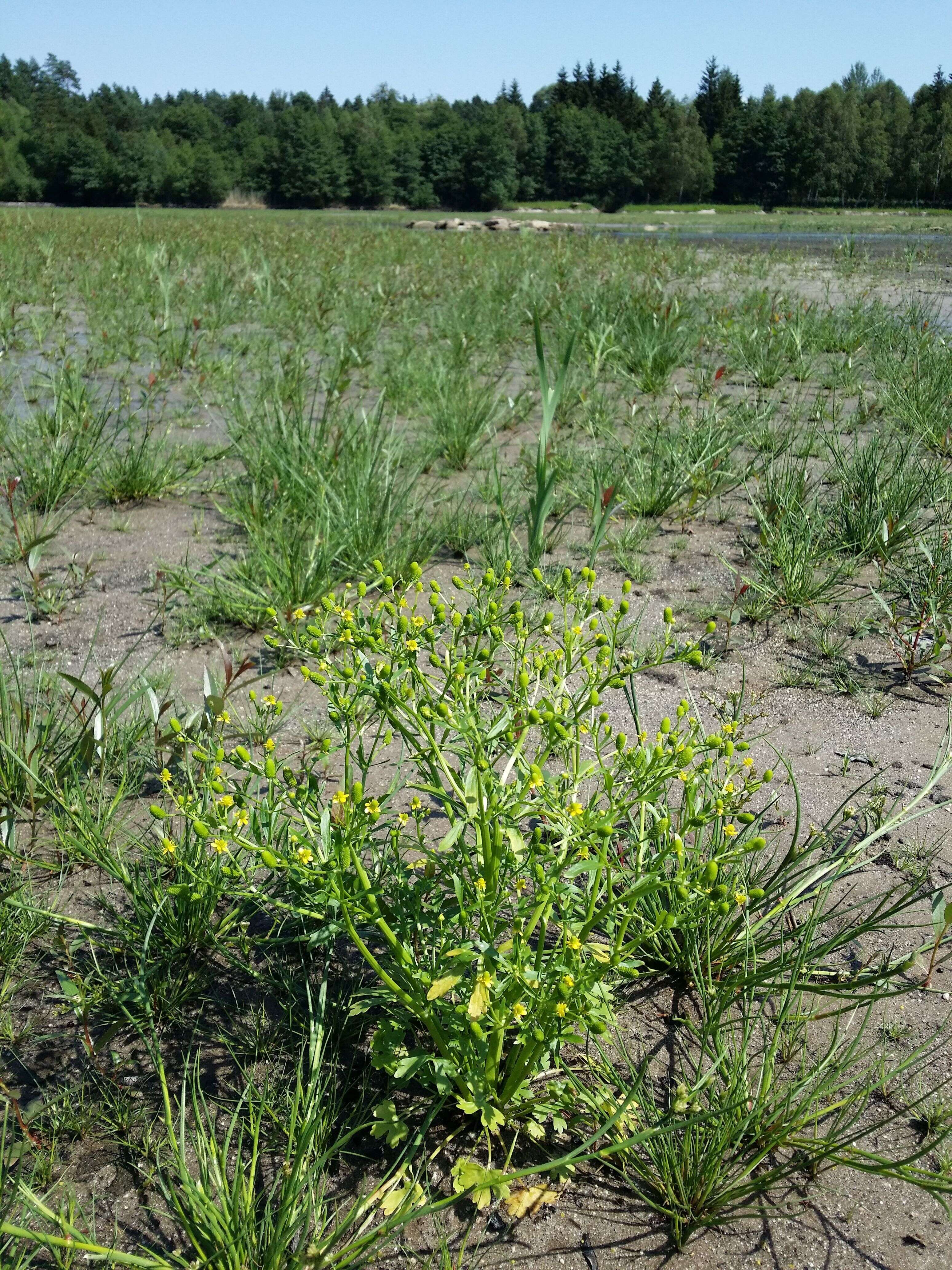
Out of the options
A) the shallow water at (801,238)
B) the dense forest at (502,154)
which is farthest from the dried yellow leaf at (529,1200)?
the dense forest at (502,154)

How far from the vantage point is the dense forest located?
60594mm

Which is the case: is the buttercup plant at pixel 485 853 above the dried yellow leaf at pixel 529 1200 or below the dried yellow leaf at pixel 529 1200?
above

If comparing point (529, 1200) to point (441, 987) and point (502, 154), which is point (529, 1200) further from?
point (502, 154)

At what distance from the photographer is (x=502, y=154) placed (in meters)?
66.7

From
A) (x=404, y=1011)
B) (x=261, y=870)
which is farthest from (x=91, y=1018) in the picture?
(x=404, y=1011)

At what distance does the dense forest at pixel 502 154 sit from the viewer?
199 ft

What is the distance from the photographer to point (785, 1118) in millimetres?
1326

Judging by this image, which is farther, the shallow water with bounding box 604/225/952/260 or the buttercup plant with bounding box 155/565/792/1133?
the shallow water with bounding box 604/225/952/260

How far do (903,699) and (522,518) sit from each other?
5.26ft

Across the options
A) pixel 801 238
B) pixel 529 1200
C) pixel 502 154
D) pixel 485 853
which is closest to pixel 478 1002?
pixel 485 853

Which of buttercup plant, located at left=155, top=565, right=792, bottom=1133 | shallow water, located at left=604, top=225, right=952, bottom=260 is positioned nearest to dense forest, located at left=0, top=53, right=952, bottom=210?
shallow water, located at left=604, top=225, right=952, bottom=260

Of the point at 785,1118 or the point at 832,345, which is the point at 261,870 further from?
the point at 832,345

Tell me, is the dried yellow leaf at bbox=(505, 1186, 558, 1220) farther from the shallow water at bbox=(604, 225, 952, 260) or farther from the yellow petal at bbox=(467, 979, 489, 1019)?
the shallow water at bbox=(604, 225, 952, 260)

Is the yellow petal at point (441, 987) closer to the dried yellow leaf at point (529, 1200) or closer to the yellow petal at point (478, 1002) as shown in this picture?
the yellow petal at point (478, 1002)
